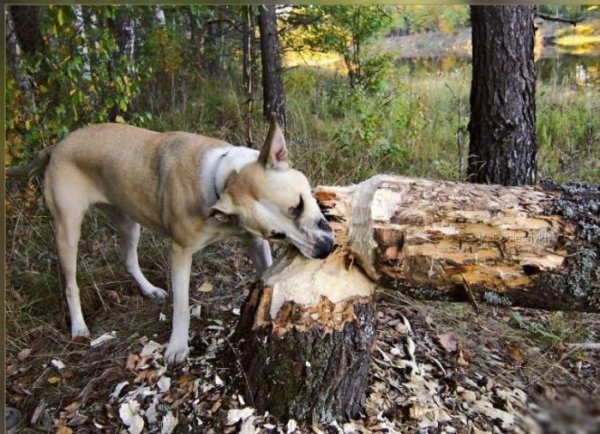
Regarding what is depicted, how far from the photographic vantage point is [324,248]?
1409mm

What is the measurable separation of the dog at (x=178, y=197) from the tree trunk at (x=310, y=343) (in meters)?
0.09

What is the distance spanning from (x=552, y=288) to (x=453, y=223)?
26 centimetres

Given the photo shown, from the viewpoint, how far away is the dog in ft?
4.74

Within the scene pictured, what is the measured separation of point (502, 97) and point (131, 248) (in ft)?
4.31

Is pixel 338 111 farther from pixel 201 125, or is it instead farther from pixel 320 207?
pixel 320 207

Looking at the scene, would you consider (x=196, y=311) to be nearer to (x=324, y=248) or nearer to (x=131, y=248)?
(x=131, y=248)

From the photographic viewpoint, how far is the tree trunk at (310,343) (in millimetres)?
1357

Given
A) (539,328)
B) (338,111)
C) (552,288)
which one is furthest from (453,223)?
(338,111)

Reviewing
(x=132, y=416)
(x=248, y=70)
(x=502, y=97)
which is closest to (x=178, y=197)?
(x=248, y=70)

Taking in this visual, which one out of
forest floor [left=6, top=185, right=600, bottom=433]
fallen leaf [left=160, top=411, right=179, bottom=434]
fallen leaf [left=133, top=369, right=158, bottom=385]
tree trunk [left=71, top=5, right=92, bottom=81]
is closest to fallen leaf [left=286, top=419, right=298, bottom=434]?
forest floor [left=6, top=185, right=600, bottom=433]

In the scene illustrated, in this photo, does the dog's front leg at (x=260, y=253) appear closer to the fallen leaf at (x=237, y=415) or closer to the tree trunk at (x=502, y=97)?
the fallen leaf at (x=237, y=415)

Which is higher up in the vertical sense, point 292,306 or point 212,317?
point 292,306

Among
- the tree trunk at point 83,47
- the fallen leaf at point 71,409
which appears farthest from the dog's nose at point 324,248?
the tree trunk at point 83,47

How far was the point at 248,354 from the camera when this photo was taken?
1.41 meters
